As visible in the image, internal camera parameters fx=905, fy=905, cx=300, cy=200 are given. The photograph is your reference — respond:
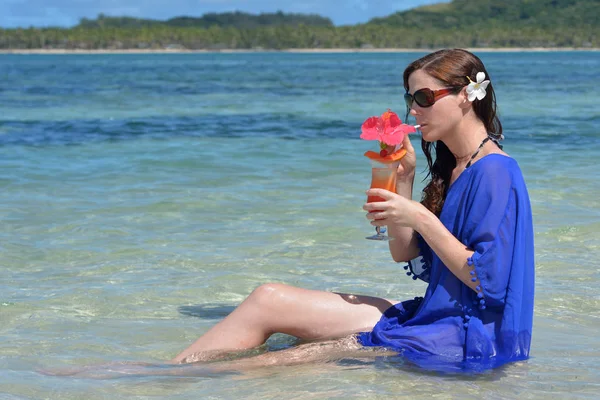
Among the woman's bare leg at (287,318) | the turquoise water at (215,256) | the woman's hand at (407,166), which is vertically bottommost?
the turquoise water at (215,256)

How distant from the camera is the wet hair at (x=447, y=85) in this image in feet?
10.2

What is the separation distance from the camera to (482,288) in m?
3.06

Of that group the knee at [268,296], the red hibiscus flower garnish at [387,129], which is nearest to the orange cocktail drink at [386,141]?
the red hibiscus flower garnish at [387,129]

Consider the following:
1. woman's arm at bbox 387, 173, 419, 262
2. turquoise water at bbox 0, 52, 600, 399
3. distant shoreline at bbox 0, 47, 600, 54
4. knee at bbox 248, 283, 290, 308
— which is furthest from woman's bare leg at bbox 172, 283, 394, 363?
distant shoreline at bbox 0, 47, 600, 54

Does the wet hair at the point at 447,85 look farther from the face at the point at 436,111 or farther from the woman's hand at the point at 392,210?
the woman's hand at the point at 392,210

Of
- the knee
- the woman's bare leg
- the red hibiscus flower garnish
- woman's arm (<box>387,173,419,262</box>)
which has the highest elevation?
the red hibiscus flower garnish

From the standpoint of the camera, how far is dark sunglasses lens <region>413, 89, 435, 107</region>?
3.12 metres

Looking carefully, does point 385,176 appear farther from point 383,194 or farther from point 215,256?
point 215,256

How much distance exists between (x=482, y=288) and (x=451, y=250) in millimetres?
170

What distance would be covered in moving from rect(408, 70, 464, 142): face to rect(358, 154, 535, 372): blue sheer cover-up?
18 cm

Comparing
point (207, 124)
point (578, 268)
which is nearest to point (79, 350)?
point (578, 268)

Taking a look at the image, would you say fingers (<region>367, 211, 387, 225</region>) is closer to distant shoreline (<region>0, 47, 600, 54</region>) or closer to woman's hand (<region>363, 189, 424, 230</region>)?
woman's hand (<region>363, 189, 424, 230</region>)

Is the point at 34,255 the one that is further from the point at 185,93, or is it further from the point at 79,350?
the point at 185,93

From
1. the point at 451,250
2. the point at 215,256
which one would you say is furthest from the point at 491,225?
the point at 215,256
